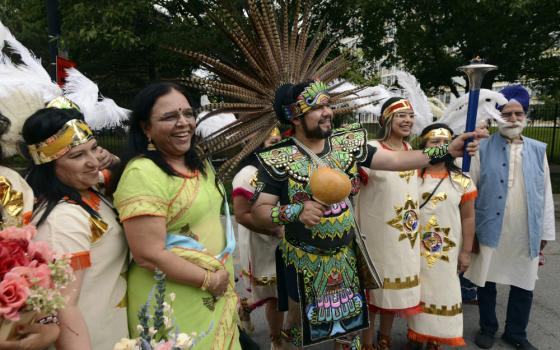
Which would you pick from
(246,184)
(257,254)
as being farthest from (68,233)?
(257,254)

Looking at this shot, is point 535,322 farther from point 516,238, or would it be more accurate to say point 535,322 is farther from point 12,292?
point 12,292

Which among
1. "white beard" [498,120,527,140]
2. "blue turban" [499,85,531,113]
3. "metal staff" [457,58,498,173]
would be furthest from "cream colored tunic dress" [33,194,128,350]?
"blue turban" [499,85,531,113]

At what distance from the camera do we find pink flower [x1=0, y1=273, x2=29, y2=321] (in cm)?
107

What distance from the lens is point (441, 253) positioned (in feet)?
10.5

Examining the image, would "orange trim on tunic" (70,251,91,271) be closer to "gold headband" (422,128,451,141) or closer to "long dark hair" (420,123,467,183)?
"long dark hair" (420,123,467,183)

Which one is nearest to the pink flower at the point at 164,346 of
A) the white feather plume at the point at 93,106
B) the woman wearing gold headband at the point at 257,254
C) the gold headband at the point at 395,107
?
the white feather plume at the point at 93,106

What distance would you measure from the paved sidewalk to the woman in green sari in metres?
1.88

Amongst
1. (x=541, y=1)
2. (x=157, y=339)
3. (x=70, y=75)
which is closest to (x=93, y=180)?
(x=157, y=339)

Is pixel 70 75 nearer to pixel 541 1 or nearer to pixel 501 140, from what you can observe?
pixel 501 140

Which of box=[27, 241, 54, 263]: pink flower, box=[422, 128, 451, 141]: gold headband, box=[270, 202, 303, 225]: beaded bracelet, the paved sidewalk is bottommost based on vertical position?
the paved sidewalk

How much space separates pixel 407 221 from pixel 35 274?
245cm

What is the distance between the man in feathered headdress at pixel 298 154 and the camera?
239cm

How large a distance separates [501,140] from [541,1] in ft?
20.0

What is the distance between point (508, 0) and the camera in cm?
746
